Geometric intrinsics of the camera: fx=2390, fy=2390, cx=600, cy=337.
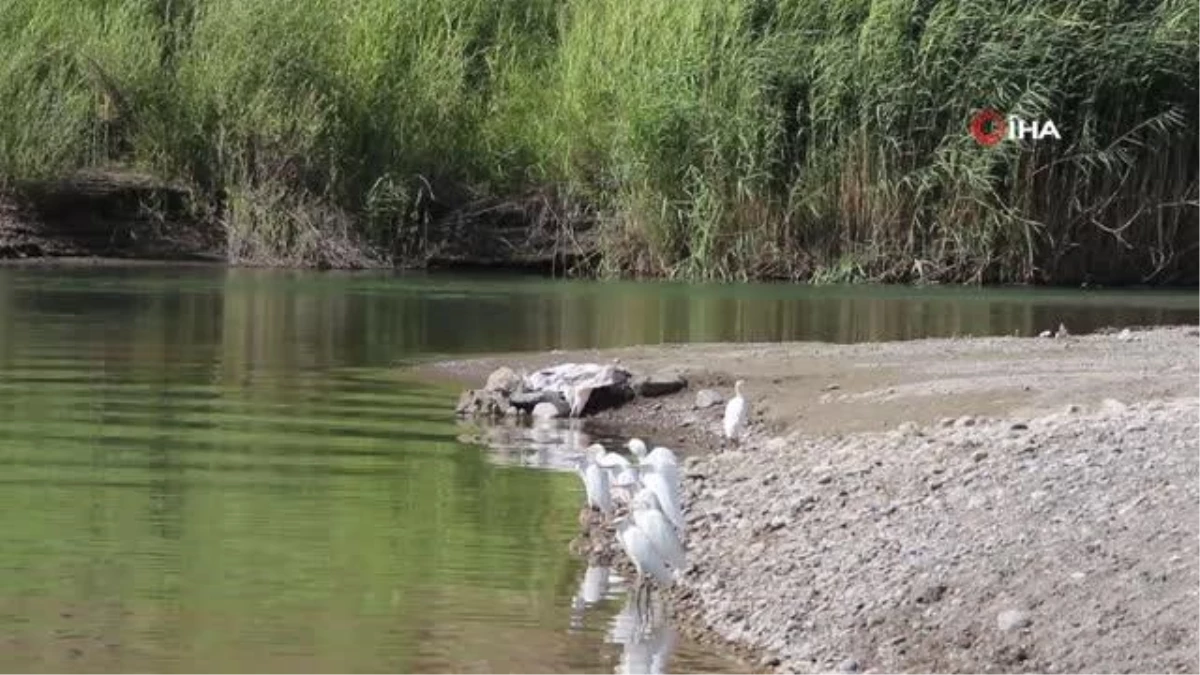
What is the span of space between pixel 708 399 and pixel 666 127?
16.8m

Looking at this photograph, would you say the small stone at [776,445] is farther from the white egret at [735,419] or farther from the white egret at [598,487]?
the white egret at [598,487]

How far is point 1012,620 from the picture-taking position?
816cm

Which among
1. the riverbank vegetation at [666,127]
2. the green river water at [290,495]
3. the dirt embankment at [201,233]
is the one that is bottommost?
the green river water at [290,495]

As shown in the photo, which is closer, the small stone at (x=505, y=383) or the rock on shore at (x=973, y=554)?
the rock on shore at (x=973, y=554)

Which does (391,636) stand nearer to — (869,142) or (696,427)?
(696,427)

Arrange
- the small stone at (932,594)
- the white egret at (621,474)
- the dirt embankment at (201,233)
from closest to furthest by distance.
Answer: the small stone at (932,594), the white egret at (621,474), the dirt embankment at (201,233)

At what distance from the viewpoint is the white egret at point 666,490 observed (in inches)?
380

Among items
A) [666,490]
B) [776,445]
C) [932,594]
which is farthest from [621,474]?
[776,445]

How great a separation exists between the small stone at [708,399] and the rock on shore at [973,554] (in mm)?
5300

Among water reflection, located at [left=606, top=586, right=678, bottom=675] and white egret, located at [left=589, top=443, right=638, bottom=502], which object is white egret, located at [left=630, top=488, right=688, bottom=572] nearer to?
water reflection, located at [left=606, top=586, right=678, bottom=675]

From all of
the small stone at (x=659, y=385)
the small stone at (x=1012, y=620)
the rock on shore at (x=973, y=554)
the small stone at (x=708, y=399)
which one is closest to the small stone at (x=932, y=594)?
the rock on shore at (x=973, y=554)

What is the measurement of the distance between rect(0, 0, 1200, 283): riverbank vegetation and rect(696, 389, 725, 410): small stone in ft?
50.6

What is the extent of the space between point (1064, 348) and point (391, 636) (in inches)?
437

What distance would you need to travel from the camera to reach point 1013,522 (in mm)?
9148
